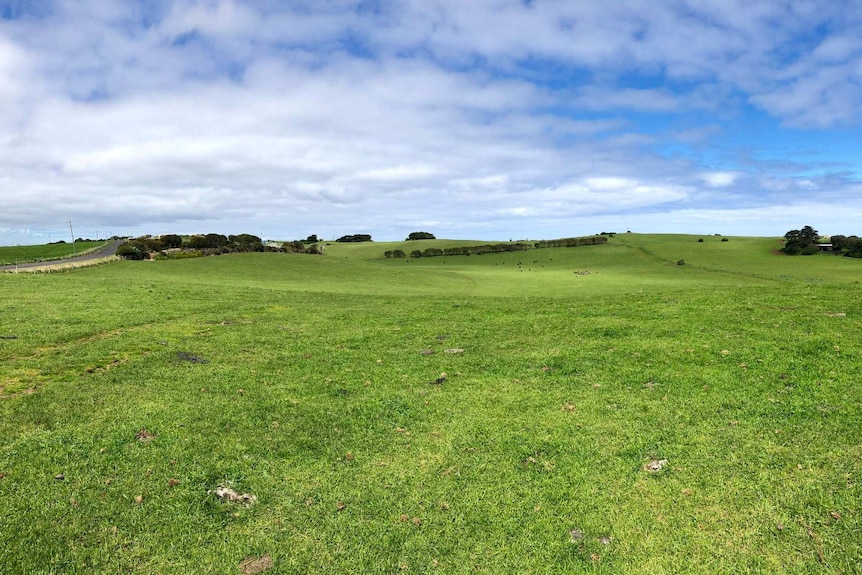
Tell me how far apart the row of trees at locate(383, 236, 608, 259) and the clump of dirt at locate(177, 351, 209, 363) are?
83952mm

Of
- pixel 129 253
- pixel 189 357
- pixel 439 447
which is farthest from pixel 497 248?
pixel 439 447

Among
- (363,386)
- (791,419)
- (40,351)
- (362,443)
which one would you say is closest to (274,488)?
(362,443)

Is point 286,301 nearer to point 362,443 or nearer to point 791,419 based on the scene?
point 362,443

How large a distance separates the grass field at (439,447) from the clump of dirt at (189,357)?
0.09m

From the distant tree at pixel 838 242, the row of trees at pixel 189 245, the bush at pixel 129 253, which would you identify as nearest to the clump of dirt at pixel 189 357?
the bush at pixel 129 253

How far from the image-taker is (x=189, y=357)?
13.3 meters

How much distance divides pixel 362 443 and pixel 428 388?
2944 millimetres

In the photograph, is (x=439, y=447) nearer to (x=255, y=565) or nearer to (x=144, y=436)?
(x=255, y=565)

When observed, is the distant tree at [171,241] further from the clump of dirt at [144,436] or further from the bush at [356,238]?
the bush at [356,238]

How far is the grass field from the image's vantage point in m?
5.84

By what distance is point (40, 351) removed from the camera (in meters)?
12.9

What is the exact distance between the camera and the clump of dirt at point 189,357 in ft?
42.7

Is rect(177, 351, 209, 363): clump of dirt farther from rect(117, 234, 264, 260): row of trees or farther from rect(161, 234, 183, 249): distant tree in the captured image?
rect(161, 234, 183, 249): distant tree

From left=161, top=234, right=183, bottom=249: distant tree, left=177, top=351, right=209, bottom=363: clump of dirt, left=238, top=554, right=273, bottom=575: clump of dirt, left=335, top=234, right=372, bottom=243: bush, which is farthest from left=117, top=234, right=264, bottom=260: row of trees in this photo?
left=335, top=234, right=372, bottom=243: bush
